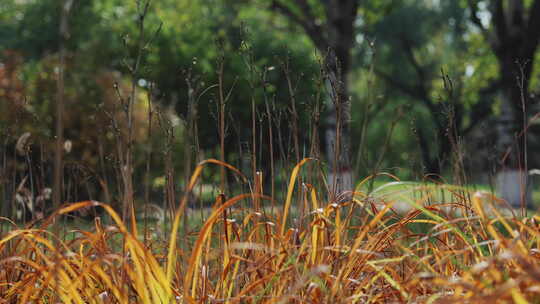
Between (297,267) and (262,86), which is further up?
(262,86)

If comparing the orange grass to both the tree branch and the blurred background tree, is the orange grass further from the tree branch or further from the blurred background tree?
the tree branch

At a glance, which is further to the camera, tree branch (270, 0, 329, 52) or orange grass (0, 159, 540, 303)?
tree branch (270, 0, 329, 52)

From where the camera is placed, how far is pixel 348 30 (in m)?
8.05

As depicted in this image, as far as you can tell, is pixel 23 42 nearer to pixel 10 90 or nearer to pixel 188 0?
pixel 188 0

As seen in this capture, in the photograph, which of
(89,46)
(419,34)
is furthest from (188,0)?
(419,34)

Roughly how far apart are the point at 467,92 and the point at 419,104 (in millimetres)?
17002

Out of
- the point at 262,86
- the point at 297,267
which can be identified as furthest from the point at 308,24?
the point at 297,267

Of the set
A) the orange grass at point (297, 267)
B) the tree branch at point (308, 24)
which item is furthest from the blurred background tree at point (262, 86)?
the orange grass at point (297, 267)

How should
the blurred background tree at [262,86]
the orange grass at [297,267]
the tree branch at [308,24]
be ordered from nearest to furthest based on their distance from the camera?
the orange grass at [297,267] < the blurred background tree at [262,86] < the tree branch at [308,24]

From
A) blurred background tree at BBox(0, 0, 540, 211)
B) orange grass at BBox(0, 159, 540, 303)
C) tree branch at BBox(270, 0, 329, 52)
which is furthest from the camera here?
tree branch at BBox(270, 0, 329, 52)

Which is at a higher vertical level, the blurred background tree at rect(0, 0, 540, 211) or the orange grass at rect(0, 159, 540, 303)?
the blurred background tree at rect(0, 0, 540, 211)

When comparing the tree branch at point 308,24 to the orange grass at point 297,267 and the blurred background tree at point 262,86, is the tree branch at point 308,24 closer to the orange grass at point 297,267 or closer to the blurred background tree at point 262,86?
the blurred background tree at point 262,86

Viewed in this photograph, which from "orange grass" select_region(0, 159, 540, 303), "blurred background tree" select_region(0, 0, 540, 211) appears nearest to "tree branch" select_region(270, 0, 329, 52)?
"blurred background tree" select_region(0, 0, 540, 211)

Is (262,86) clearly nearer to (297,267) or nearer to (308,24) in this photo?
(297,267)
